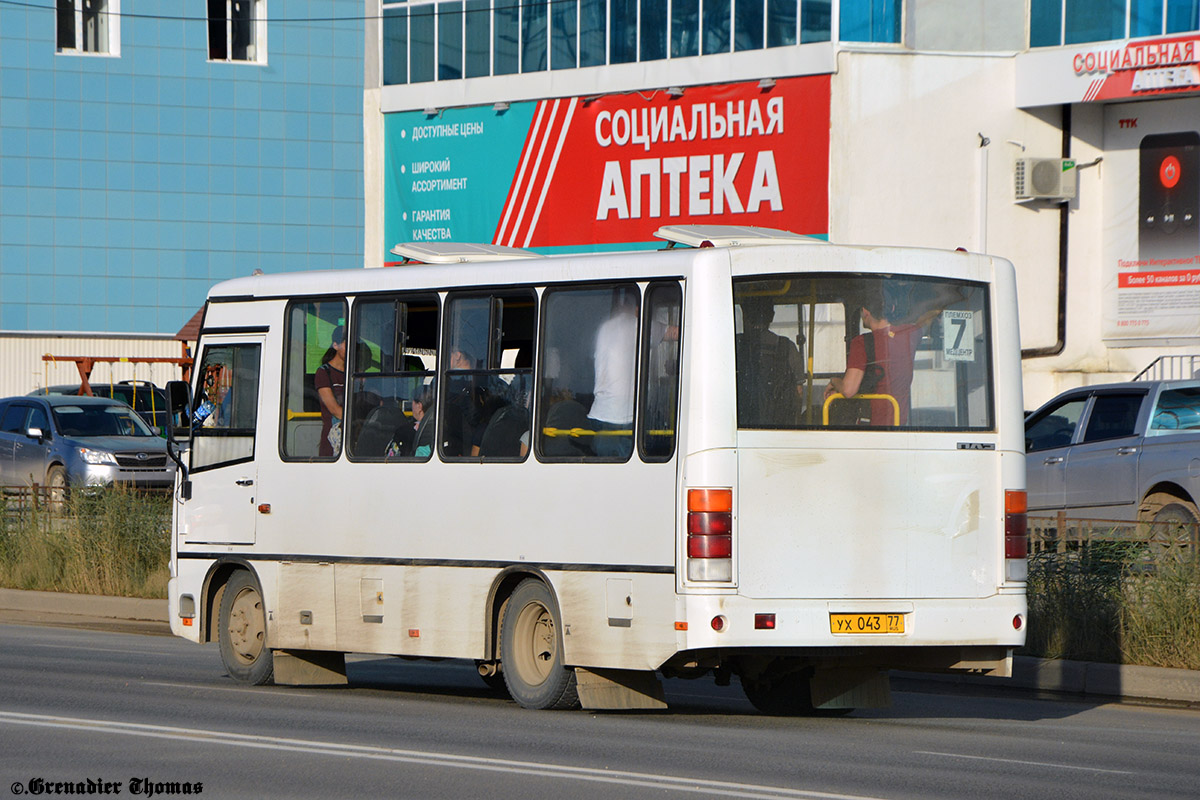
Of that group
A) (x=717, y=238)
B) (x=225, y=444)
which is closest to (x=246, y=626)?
(x=225, y=444)

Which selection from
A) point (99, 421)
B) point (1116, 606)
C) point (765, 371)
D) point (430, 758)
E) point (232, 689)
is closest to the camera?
point (430, 758)

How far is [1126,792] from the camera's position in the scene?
27.5ft

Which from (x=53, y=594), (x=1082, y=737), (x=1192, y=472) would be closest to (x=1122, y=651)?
(x=1082, y=737)

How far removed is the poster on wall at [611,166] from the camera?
34844 millimetres

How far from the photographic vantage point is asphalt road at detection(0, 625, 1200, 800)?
832 cm

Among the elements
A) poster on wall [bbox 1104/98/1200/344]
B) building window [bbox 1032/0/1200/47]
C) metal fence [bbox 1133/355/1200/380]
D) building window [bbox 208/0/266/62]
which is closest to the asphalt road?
metal fence [bbox 1133/355/1200/380]

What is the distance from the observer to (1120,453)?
18.1m

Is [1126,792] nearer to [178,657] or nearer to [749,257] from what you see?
[749,257]

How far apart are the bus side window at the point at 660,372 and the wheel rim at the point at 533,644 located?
1.35 m

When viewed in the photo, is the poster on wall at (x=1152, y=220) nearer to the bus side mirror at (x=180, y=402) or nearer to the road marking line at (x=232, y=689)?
the bus side mirror at (x=180, y=402)

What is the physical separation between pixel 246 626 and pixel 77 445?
51.6 ft

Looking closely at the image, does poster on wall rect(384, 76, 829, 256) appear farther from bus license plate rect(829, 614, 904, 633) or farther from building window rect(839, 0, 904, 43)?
bus license plate rect(829, 614, 904, 633)

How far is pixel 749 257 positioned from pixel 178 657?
6940mm

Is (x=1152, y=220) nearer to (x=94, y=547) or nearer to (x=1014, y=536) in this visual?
(x=94, y=547)
